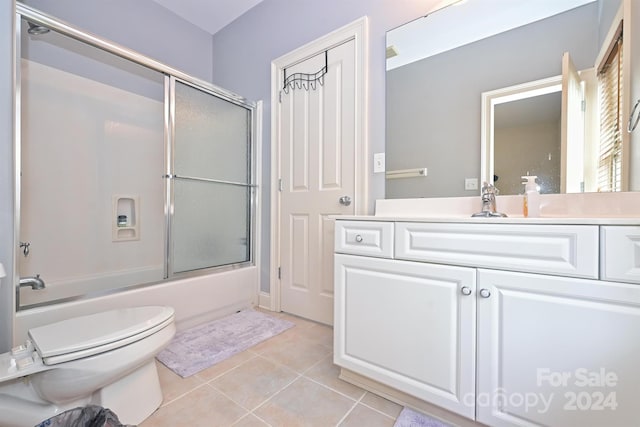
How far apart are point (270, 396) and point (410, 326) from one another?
0.70 m

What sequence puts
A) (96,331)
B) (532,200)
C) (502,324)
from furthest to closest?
1. (532,200)
2. (96,331)
3. (502,324)

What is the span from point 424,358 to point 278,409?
2.08ft

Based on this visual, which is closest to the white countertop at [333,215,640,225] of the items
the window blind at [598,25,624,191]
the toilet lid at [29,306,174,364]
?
the window blind at [598,25,624,191]

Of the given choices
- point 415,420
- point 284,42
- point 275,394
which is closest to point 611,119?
point 415,420

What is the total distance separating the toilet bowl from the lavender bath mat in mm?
310

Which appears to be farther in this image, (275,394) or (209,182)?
(209,182)

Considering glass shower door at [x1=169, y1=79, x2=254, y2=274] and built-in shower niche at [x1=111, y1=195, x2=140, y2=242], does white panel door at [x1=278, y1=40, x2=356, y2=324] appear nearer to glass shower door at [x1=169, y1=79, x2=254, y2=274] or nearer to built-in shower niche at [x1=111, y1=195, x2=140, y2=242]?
glass shower door at [x1=169, y1=79, x2=254, y2=274]

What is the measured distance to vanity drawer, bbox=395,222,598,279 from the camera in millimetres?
778

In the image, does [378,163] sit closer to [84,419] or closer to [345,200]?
[345,200]

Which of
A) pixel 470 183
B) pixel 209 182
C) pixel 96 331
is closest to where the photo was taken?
pixel 96 331

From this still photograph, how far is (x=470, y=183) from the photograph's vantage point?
1385 mm

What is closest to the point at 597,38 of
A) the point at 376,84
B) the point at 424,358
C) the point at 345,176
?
the point at 376,84

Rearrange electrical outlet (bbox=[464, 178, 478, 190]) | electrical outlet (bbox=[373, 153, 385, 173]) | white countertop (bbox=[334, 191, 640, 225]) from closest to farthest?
white countertop (bbox=[334, 191, 640, 225]) → electrical outlet (bbox=[464, 178, 478, 190]) → electrical outlet (bbox=[373, 153, 385, 173])

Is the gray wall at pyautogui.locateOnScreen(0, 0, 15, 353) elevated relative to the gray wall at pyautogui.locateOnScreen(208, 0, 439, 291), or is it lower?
lower
